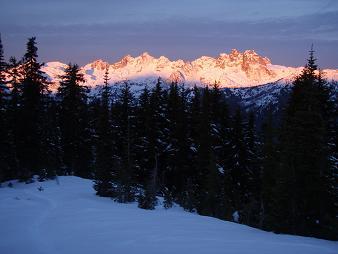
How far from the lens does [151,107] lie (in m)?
37.4

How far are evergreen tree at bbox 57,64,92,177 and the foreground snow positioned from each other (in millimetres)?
26443

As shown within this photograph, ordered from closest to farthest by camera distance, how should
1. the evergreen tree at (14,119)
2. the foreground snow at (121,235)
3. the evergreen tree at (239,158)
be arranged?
the foreground snow at (121,235) < the evergreen tree at (14,119) < the evergreen tree at (239,158)

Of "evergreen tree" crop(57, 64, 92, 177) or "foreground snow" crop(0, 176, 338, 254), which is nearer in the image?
"foreground snow" crop(0, 176, 338, 254)

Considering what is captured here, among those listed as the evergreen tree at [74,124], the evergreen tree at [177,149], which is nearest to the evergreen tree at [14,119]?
the evergreen tree at [74,124]

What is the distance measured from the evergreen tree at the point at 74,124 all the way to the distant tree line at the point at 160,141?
0.11 metres

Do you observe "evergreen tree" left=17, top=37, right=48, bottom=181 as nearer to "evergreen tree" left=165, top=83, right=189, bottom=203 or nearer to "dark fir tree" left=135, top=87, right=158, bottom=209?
"dark fir tree" left=135, top=87, right=158, bottom=209

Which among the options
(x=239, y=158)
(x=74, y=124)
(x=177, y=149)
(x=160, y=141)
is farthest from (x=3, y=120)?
(x=239, y=158)

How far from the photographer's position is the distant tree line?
20191mm

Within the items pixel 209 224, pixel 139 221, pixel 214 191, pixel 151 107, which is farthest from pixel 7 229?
pixel 151 107

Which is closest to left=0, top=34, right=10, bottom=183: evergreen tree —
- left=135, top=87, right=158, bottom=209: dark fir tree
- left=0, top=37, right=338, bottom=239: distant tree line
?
left=0, top=37, right=338, bottom=239: distant tree line

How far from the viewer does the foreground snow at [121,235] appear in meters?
8.20

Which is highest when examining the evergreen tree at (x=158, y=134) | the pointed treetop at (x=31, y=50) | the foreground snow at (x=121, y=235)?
the pointed treetop at (x=31, y=50)

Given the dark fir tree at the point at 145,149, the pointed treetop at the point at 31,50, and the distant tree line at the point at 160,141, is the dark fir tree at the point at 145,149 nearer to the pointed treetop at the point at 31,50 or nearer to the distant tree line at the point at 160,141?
the distant tree line at the point at 160,141

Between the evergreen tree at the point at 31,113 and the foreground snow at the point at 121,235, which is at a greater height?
the evergreen tree at the point at 31,113
